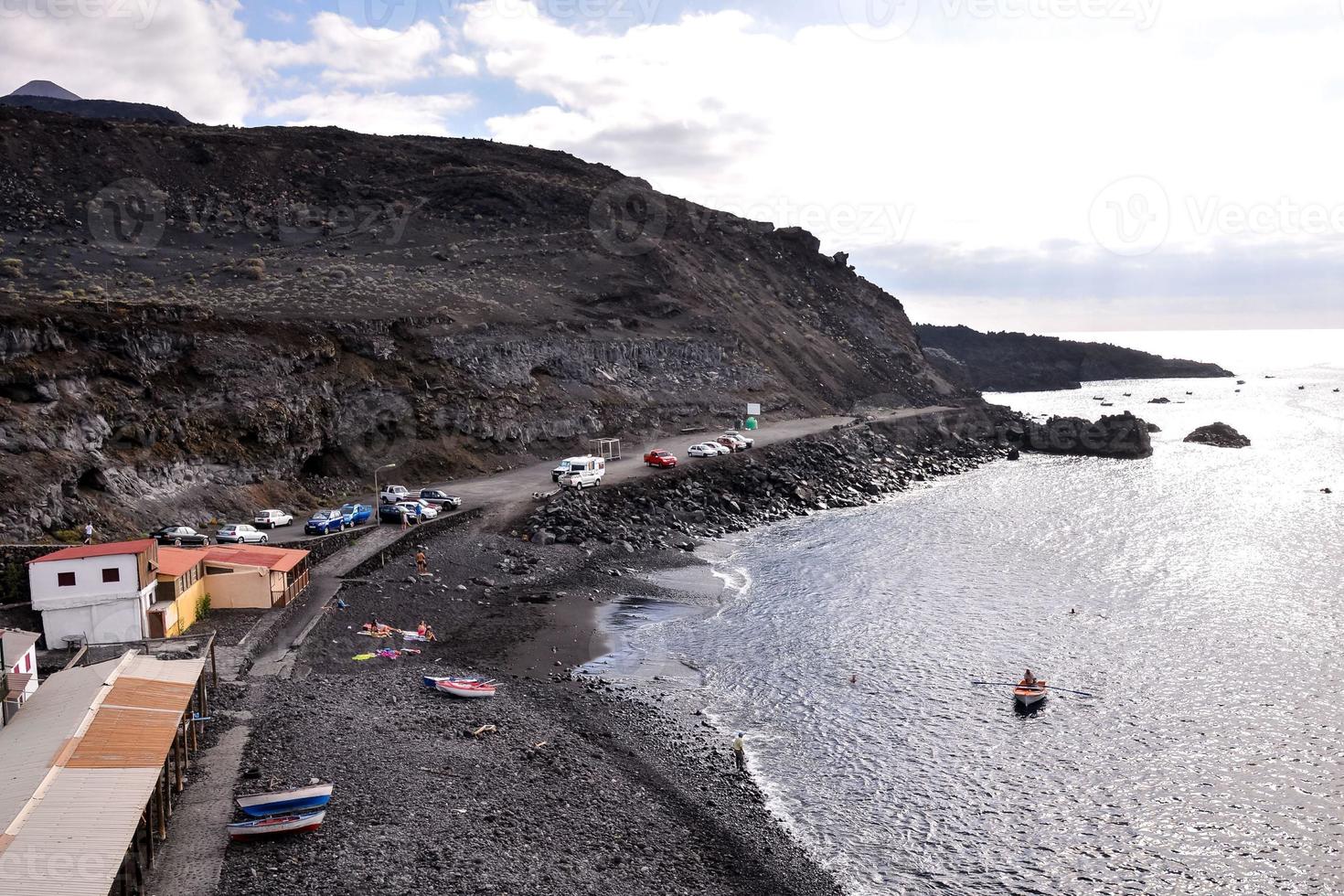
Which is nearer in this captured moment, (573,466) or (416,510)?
(416,510)

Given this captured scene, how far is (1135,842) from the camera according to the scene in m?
24.3

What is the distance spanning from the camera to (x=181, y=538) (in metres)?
41.0

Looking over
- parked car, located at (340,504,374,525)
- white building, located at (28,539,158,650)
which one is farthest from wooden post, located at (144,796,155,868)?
parked car, located at (340,504,374,525)

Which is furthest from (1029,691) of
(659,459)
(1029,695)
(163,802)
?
(659,459)

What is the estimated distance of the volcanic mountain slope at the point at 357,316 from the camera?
4703 centimetres

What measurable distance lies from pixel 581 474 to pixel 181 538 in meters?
23.2

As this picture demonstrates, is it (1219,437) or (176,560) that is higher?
(176,560)

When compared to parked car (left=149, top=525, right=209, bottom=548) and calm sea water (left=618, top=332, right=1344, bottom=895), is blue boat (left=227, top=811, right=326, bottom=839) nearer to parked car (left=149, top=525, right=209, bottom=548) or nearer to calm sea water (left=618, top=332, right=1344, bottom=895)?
calm sea water (left=618, top=332, right=1344, bottom=895)

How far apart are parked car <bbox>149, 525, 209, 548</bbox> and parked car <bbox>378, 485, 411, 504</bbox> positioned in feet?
35.3

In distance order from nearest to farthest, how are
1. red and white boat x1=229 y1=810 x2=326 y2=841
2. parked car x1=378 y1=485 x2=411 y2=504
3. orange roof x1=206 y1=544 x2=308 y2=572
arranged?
1. red and white boat x1=229 y1=810 x2=326 y2=841
2. orange roof x1=206 y1=544 x2=308 y2=572
3. parked car x1=378 y1=485 x2=411 y2=504

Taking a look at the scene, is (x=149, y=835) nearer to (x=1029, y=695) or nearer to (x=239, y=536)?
(x=239, y=536)

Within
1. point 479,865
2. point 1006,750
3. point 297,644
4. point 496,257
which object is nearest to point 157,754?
point 479,865

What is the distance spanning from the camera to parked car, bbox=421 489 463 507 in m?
51.2

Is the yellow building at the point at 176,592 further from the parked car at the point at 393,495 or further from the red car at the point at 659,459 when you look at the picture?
the red car at the point at 659,459
